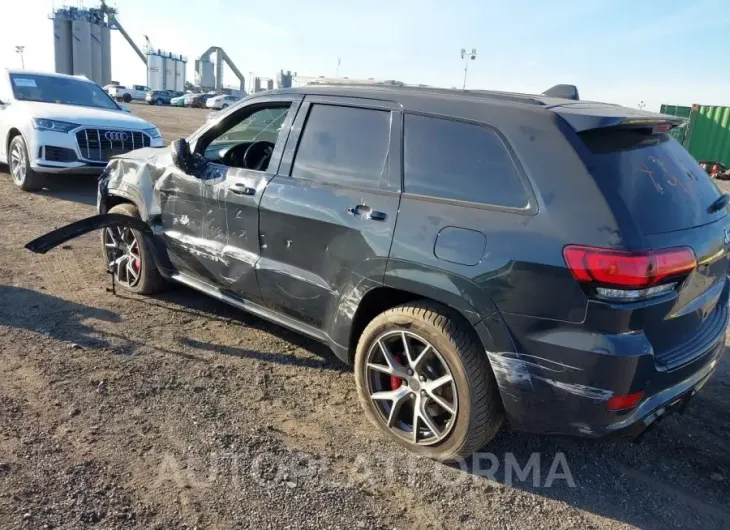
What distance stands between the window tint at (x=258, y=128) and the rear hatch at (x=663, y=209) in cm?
186

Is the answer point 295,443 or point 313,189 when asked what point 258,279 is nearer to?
point 313,189

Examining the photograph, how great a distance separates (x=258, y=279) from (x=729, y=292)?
2779 mm

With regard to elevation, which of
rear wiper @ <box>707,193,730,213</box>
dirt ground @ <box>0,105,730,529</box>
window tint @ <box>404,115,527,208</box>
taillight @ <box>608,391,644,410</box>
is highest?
window tint @ <box>404,115,527,208</box>

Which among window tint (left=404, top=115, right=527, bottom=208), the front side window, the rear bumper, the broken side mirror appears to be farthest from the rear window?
the broken side mirror

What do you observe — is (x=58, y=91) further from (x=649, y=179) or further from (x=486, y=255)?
(x=649, y=179)

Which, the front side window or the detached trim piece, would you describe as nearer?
the front side window

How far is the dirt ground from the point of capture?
8.59 ft

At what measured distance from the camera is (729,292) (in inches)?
130

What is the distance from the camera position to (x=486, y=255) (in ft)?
8.56

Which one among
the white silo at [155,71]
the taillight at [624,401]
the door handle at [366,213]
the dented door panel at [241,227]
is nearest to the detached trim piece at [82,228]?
the dented door panel at [241,227]

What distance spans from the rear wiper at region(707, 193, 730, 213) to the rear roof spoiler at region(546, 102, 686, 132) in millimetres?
455

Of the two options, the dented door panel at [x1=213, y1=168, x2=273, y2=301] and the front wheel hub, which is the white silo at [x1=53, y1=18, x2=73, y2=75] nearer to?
the front wheel hub

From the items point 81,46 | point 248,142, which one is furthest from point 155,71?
point 248,142

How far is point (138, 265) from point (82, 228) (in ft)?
1.75
